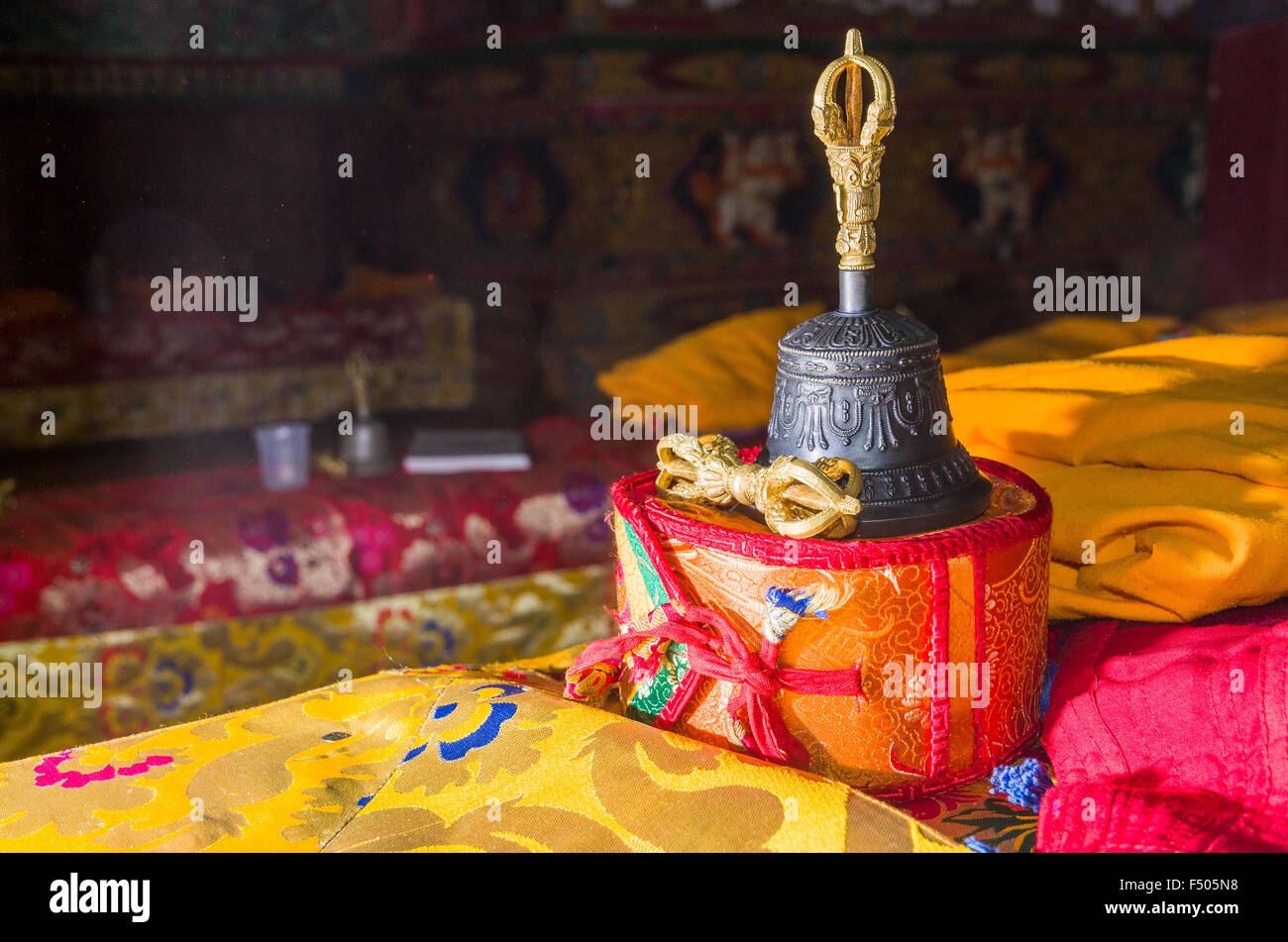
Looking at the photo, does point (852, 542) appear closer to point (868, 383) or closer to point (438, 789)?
point (868, 383)

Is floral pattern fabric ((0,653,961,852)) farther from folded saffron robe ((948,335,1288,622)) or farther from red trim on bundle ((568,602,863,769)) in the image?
folded saffron robe ((948,335,1288,622))

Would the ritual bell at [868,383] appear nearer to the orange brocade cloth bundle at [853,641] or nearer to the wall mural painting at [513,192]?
the orange brocade cloth bundle at [853,641]

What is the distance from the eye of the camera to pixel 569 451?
→ 2334 millimetres

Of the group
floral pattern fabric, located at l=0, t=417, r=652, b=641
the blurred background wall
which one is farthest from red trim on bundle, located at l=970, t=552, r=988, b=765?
the blurred background wall

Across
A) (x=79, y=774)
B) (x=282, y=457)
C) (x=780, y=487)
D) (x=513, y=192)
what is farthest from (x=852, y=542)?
(x=513, y=192)

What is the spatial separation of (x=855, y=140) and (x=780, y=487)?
0.26 meters

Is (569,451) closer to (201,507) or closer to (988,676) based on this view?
(201,507)

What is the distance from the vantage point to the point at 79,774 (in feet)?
2.84

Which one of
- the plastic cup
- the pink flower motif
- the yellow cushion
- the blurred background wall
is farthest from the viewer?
the blurred background wall

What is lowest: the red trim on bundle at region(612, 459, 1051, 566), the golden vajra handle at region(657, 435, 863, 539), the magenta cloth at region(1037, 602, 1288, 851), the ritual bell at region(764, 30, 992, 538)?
the magenta cloth at region(1037, 602, 1288, 851)

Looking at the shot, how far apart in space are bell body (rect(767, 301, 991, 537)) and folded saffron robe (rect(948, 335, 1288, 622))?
0.19 metres

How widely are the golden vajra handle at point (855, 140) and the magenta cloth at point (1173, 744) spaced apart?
36cm

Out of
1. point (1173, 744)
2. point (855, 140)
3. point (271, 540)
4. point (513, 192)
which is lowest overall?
point (271, 540)

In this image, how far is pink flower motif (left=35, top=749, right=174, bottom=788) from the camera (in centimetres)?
85
